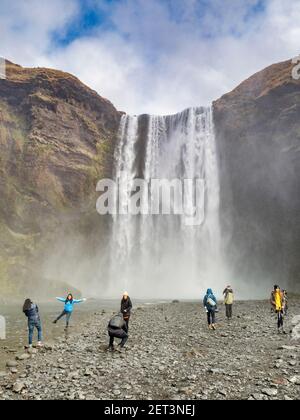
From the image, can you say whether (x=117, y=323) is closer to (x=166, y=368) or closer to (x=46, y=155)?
(x=166, y=368)

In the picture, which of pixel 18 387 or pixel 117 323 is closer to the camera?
pixel 18 387

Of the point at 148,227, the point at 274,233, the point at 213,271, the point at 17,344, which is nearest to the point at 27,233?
the point at 148,227

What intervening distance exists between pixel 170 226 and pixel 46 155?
2311cm

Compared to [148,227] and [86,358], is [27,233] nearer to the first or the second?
[148,227]

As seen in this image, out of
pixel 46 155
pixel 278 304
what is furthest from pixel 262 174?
pixel 278 304

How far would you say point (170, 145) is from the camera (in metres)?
59.6

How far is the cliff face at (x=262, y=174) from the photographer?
1797 inches

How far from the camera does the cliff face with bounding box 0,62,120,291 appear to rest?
51.5 metres

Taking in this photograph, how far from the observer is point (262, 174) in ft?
162

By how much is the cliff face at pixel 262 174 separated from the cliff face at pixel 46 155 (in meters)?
21.9

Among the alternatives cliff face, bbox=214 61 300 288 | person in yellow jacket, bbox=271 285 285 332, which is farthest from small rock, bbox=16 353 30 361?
cliff face, bbox=214 61 300 288

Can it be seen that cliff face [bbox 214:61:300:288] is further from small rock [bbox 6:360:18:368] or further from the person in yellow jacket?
small rock [bbox 6:360:18:368]

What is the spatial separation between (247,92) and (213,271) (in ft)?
93.0
